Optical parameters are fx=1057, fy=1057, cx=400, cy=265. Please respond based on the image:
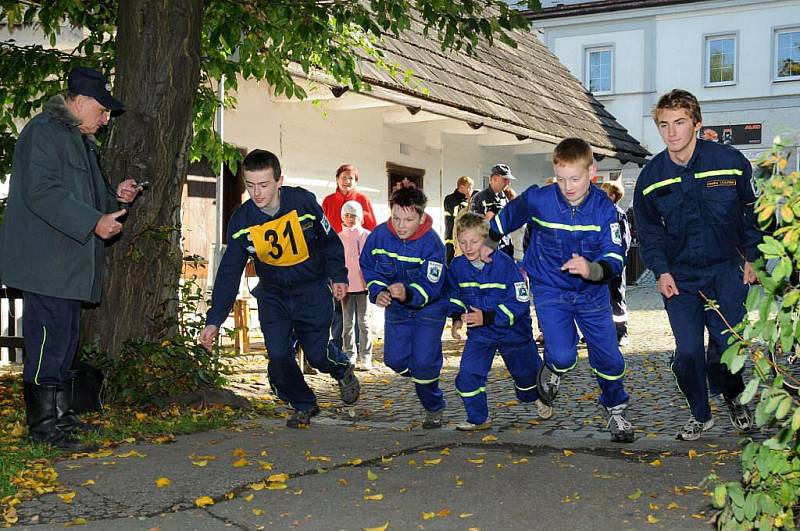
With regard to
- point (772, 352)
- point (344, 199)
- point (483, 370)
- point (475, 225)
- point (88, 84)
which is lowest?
point (483, 370)

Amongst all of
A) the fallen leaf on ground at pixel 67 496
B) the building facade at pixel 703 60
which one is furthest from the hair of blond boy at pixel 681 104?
the building facade at pixel 703 60

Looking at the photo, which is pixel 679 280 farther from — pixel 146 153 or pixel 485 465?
pixel 146 153

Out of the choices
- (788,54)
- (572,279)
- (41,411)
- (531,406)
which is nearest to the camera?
(41,411)

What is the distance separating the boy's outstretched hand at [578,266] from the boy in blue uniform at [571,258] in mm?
184

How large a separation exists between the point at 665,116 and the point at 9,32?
7686 mm

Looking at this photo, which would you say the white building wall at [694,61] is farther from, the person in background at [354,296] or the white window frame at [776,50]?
the person in background at [354,296]

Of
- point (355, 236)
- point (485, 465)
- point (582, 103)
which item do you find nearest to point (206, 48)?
point (355, 236)

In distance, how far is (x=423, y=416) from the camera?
24.8 ft

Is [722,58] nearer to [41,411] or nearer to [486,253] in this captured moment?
[486,253]

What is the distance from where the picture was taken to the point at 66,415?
6117 millimetres

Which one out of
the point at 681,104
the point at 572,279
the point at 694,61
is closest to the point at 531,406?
the point at 572,279

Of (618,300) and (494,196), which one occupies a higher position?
(494,196)

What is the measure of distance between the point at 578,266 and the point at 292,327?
204 centimetres

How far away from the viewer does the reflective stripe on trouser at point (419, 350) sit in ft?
22.3
